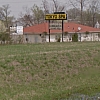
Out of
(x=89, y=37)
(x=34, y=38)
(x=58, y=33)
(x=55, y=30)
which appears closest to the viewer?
(x=58, y=33)

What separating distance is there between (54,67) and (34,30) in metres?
35.8

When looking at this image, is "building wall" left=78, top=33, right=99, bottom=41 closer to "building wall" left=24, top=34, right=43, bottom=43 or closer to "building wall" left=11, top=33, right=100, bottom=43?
"building wall" left=11, top=33, right=100, bottom=43

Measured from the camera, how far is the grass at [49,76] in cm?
858

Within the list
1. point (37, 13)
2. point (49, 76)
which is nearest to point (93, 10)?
point (37, 13)

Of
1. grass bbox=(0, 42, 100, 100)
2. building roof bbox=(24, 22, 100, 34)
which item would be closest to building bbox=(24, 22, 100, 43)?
building roof bbox=(24, 22, 100, 34)

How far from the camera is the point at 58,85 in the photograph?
10438 mm

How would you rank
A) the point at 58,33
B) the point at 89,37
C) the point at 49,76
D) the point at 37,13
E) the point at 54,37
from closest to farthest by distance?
the point at 49,76 < the point at 58,33 < the point at 54,37 < the point at 89,37 < the point at 37,13

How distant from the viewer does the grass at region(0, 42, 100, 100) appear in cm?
858

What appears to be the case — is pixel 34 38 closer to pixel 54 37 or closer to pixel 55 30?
pixel 54 37

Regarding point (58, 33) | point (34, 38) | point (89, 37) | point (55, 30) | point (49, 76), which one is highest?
point (55, 30)

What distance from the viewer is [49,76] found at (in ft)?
39.6

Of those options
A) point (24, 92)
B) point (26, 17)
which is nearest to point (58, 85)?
point (24, 92)

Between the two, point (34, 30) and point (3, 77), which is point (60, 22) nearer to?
point (34, 30)

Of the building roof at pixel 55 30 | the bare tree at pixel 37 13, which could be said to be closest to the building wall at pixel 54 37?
the building roof at pixel 55 30
